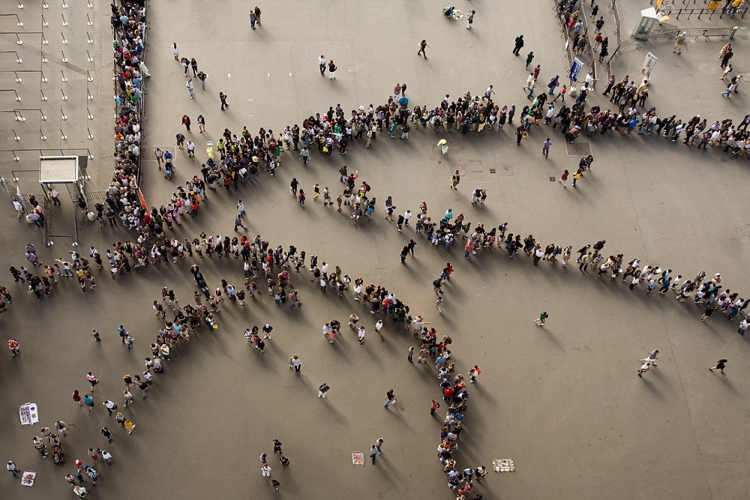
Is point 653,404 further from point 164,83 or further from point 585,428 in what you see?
point 164,83

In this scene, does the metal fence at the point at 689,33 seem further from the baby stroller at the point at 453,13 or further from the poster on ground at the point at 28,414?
the poster on ground at the point at 28,414

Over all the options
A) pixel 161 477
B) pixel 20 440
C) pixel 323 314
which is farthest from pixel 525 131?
pixel 20 440

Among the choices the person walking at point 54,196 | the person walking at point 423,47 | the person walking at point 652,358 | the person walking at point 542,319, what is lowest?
the person walking at point 652,358

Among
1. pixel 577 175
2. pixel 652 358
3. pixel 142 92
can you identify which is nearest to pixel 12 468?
pixel 142 92

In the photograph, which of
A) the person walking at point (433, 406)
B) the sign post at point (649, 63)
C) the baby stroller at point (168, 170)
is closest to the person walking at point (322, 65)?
the baby stroller at point (168, 170)

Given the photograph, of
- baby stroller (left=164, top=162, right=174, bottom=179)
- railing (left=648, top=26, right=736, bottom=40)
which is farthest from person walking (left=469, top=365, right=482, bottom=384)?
railing (left=648, top=26, right=736, bottom=40)

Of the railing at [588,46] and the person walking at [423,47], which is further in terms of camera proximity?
the railing at [588,46]

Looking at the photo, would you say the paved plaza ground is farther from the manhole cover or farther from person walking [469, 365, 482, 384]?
person walking [469, 365, 482, 384]
